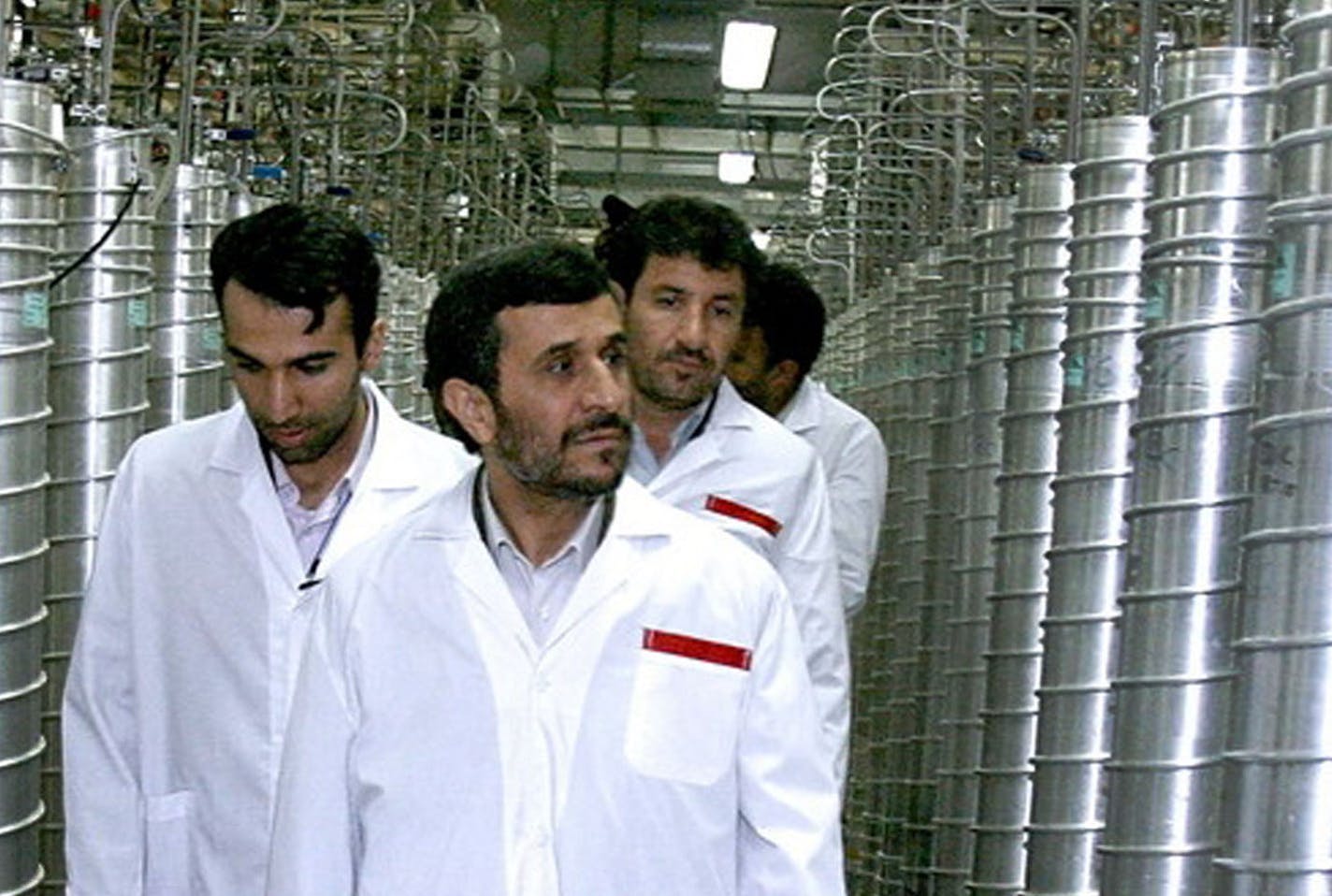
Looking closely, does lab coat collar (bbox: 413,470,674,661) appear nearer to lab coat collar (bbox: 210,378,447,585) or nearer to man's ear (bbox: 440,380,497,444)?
man's ear (bbox: 440,380,497,444)

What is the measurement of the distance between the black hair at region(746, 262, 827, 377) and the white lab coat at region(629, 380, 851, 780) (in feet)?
6.36

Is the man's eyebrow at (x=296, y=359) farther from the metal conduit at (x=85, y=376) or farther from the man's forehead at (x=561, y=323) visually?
the metal conduit at (x=85, y=376)

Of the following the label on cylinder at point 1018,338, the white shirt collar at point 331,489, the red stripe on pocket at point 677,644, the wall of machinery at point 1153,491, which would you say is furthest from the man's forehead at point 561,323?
the label on cylinder at point 1018,338

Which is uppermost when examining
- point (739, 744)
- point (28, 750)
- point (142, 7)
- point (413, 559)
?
point (142, 7)

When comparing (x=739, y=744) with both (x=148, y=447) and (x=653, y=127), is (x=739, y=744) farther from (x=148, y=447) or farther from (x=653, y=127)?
(x=653, y=127)

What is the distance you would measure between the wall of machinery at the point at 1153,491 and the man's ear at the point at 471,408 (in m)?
0.92

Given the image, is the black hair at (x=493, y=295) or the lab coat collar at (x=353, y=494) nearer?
the black hair at (x=493, y=295)

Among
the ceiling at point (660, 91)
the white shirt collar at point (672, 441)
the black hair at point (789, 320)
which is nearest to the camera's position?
the white shirt collar at point (672, 441)

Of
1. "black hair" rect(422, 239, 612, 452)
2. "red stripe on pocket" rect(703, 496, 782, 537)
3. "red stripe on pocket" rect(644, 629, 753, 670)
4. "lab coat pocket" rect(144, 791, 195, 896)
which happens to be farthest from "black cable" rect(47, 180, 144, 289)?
"red stripe on pocket" rect(644, 629, 753, 670)

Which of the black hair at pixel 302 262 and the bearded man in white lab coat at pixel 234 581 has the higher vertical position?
the black hair at pixel 302 262

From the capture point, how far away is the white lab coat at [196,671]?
4.02m

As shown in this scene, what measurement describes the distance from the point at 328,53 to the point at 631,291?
18.5ft

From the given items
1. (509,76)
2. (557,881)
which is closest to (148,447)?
(557,881)

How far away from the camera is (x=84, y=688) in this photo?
4031 mm
